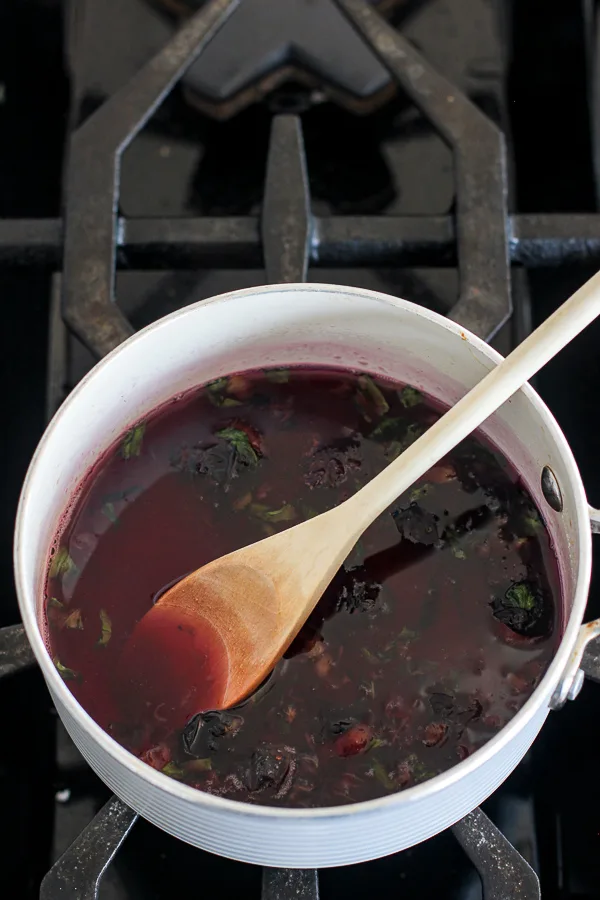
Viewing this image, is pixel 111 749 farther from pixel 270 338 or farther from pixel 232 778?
pixel 270 338

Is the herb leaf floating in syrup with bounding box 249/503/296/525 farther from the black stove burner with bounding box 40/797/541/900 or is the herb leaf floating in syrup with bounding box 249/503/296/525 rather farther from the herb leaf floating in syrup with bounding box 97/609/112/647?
the black stove burner with bounding box 40/797/541/900

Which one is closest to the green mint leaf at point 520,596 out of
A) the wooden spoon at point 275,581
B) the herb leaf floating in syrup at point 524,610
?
the herb leaf floating in syrup at point 524,610

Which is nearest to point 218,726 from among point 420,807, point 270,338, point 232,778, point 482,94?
point 232,778

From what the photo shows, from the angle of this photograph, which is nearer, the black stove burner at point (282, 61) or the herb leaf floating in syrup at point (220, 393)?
the herb leaf floating in syrup at point (220, 393)

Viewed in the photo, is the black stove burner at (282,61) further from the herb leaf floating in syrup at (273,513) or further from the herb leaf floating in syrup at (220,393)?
the herb leaf floating in syrup at (273,513)

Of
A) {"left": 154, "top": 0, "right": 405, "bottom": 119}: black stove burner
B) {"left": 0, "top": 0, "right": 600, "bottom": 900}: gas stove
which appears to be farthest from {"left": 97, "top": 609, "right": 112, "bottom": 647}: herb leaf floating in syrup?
{"left": 154, "top": 0, "right": 405, "bottom": 119}: black stove burner
